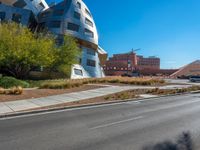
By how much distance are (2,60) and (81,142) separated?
2802 centimetres

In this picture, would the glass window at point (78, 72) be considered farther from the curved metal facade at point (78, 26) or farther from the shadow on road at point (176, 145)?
the shadow on road at point (176, 145)

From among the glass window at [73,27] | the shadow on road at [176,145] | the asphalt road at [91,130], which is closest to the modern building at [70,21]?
the glass window at [73,27]

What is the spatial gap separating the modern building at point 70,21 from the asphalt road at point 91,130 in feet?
141

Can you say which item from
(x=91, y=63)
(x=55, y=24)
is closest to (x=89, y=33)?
(x=91, y=63)

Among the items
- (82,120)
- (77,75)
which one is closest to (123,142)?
(82,120)

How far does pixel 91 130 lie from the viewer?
889 cm

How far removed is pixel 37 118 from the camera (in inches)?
440

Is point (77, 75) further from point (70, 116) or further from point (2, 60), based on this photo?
point (70, 116)

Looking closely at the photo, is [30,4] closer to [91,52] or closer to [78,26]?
[78,26]

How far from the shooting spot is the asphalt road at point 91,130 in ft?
23.3

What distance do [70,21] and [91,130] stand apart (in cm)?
5380

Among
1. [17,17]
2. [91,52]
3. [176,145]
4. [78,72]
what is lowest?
[176,145]

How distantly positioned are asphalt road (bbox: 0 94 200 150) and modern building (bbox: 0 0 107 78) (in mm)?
42983

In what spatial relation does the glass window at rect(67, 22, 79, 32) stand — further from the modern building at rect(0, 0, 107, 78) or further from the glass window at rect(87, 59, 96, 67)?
the glass window at rect(87, 59, 96, 67)
